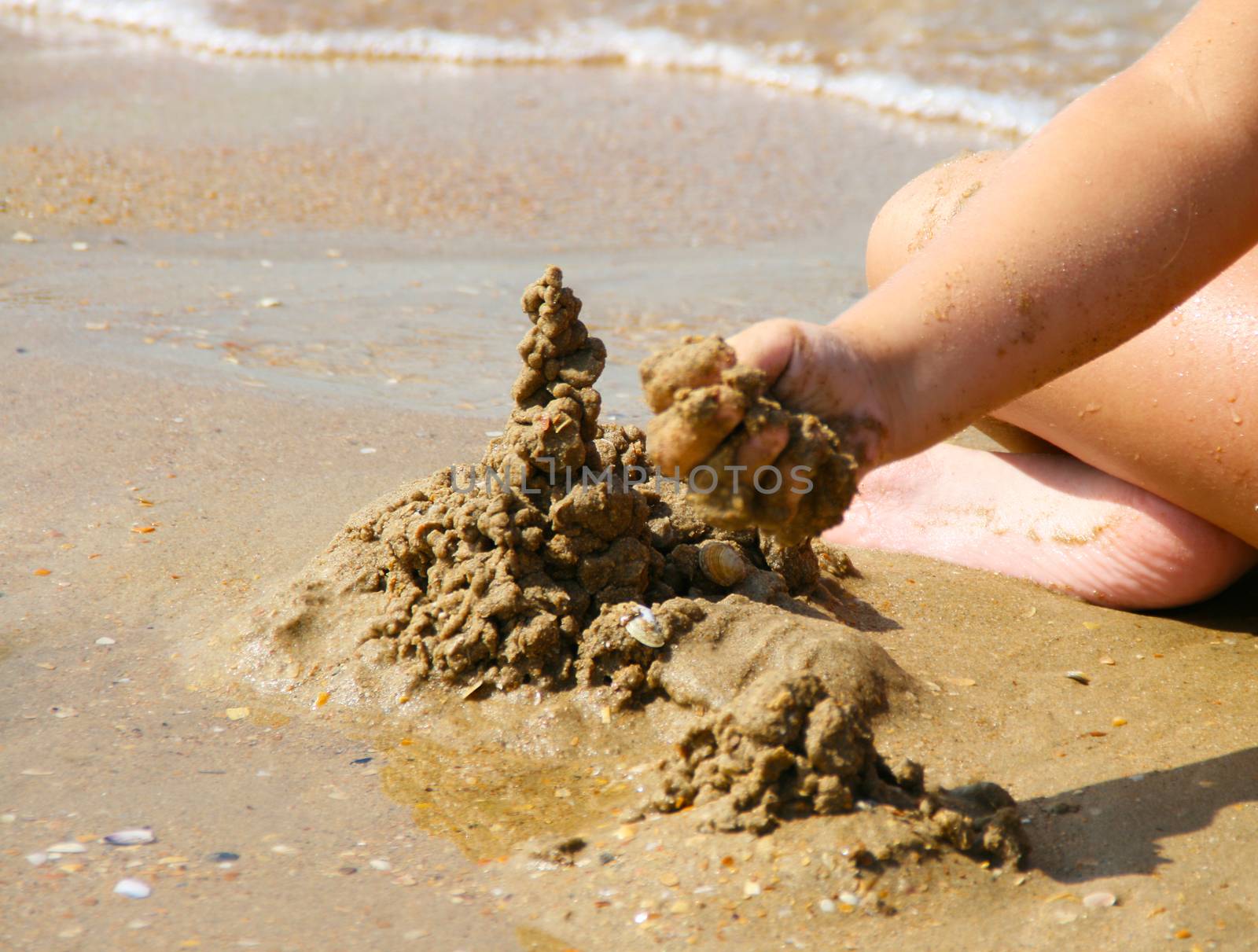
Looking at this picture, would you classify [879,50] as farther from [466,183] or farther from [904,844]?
[904,844]

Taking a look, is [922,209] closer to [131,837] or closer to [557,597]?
[557,597]

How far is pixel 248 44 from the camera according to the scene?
30.0 ft

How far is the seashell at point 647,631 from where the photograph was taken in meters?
2.05

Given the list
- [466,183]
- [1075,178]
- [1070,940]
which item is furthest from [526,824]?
[466,183]

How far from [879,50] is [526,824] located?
8.05m

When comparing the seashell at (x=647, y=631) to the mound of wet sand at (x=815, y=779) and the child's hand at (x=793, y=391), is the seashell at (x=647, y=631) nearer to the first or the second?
the mound of wet sand at (x=815, y=779)

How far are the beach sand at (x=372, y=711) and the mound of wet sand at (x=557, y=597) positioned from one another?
0.29ft

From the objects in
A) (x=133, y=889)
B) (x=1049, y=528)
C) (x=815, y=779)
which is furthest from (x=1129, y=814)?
(x=133, y=889)

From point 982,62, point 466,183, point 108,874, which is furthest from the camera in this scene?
point 982,62

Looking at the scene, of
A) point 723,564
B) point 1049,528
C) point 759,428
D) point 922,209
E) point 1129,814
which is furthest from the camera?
point 922,209

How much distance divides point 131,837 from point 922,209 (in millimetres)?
2077

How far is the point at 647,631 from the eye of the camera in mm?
2053

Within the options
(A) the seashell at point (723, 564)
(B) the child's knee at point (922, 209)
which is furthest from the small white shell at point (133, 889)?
(B) the child's knee at point (922, 209)

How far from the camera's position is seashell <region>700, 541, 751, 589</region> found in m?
2.18
